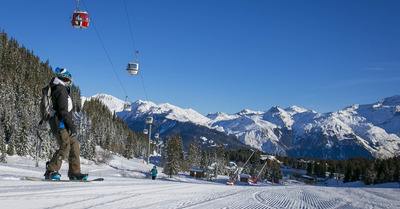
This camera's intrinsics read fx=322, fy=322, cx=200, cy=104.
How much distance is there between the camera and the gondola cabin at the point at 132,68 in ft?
96.4

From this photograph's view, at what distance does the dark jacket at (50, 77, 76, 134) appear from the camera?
277 inches

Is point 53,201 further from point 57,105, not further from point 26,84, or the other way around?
point 26,84

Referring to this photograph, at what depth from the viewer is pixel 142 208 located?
513 cm

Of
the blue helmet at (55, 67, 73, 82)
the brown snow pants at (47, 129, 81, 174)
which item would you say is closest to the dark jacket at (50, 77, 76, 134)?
the brown snow pants at (47, 129, 81, 174)

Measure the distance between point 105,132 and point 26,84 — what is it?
49.4 m

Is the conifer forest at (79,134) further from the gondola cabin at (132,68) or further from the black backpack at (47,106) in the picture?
the black backpack at (47,106)

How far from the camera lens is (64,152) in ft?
23.9

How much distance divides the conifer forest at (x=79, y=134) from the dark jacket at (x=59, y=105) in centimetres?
4658

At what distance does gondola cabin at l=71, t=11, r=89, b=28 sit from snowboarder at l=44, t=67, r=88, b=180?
15.4m

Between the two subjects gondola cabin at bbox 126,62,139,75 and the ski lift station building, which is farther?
the ski lift station building

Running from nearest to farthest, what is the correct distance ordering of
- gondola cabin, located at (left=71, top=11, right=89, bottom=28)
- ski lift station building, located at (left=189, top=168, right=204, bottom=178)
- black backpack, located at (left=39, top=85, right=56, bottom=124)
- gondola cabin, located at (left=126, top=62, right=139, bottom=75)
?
1. black backpack, located at (left=39, top=85, right=56, bottom=124)
2. gondola cabin, located at (left=71, top=11, right=89, bottom=28)
3. gondola cabin, located at (left=126, top=62, right=139, bottom=75)
4. ski lift station building, located at (left=189, top=168, right=204, bottom=178)

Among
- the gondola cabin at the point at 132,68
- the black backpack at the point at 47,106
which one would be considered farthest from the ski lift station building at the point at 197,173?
the black backpack at the point at 47,106

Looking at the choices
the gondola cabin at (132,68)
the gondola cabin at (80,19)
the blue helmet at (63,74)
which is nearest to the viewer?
the blue helmet at (63,74)

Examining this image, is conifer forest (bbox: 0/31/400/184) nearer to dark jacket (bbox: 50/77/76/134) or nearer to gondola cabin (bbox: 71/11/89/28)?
gondola cabin (bbox: 71/11/89/28)
